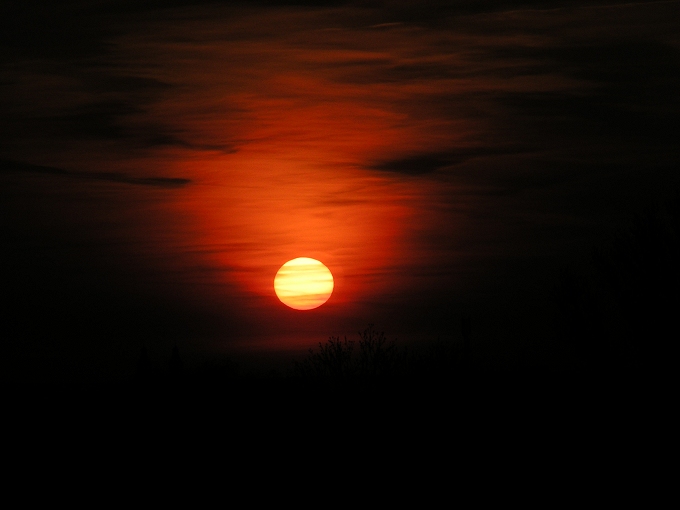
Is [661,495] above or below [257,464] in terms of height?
below

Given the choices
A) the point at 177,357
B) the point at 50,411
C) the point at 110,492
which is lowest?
the point at 110,492

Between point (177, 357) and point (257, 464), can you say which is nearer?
point (257, 464)

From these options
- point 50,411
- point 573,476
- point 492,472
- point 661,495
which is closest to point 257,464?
point 492,472

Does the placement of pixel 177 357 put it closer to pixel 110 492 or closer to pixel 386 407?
pixel 386 407

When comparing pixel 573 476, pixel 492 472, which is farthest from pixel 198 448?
pixel 573 476

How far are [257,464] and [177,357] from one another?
37.5 meters

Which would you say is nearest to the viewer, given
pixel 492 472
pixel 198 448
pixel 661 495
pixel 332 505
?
pixel 661 495

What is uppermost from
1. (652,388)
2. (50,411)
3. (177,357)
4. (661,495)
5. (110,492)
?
(177,357)

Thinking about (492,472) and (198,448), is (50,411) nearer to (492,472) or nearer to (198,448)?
(198,448)

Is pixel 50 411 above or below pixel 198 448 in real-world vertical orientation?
above

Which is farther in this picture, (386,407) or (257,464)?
(386,407)

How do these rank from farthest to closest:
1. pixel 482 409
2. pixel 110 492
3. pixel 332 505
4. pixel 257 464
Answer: pixel 482 409 → pixel 257 464 → pixel 110 492 → pixel 332 505

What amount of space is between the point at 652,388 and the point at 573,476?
7.79 meters

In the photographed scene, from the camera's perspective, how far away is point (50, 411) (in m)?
43.7
